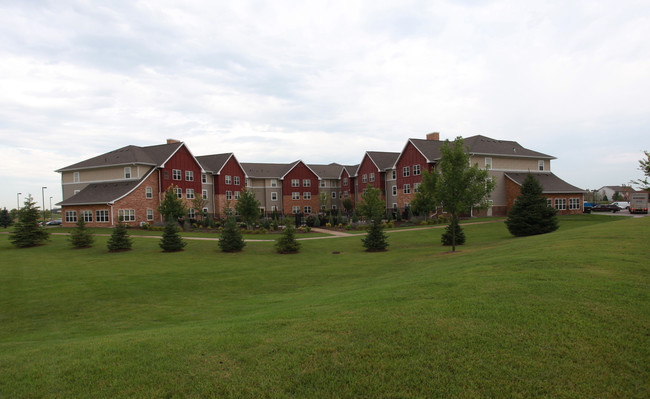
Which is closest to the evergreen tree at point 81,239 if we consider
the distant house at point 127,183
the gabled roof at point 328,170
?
the distant house at point 127,183

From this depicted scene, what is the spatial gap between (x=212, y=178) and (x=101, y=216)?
18.4m

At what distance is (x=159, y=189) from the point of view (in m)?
45.4

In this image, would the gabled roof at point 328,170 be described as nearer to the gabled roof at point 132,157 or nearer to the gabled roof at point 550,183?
the gabled roof at point 132,157

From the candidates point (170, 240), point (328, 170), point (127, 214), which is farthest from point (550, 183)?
point (127, 214)

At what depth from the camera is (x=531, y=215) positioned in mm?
24859

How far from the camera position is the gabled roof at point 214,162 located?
55.5m

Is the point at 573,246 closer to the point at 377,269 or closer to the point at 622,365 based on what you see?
the point at 377,269

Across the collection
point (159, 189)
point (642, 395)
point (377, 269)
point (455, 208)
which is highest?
point (159, 189)

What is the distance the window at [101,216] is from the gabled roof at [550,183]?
50150 mm

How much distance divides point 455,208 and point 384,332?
54.5 ft

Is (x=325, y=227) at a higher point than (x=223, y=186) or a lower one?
lower

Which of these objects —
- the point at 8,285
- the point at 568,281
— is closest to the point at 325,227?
the point at 8,285

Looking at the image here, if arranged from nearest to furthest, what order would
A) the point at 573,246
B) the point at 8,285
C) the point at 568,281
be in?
1. the point at 568,281
2. the point at 573,246
3. the point at 8,285

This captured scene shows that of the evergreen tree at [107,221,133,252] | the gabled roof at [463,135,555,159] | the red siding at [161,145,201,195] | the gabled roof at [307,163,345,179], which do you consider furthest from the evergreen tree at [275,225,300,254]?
the gabled roof at [307,163,345,179]
